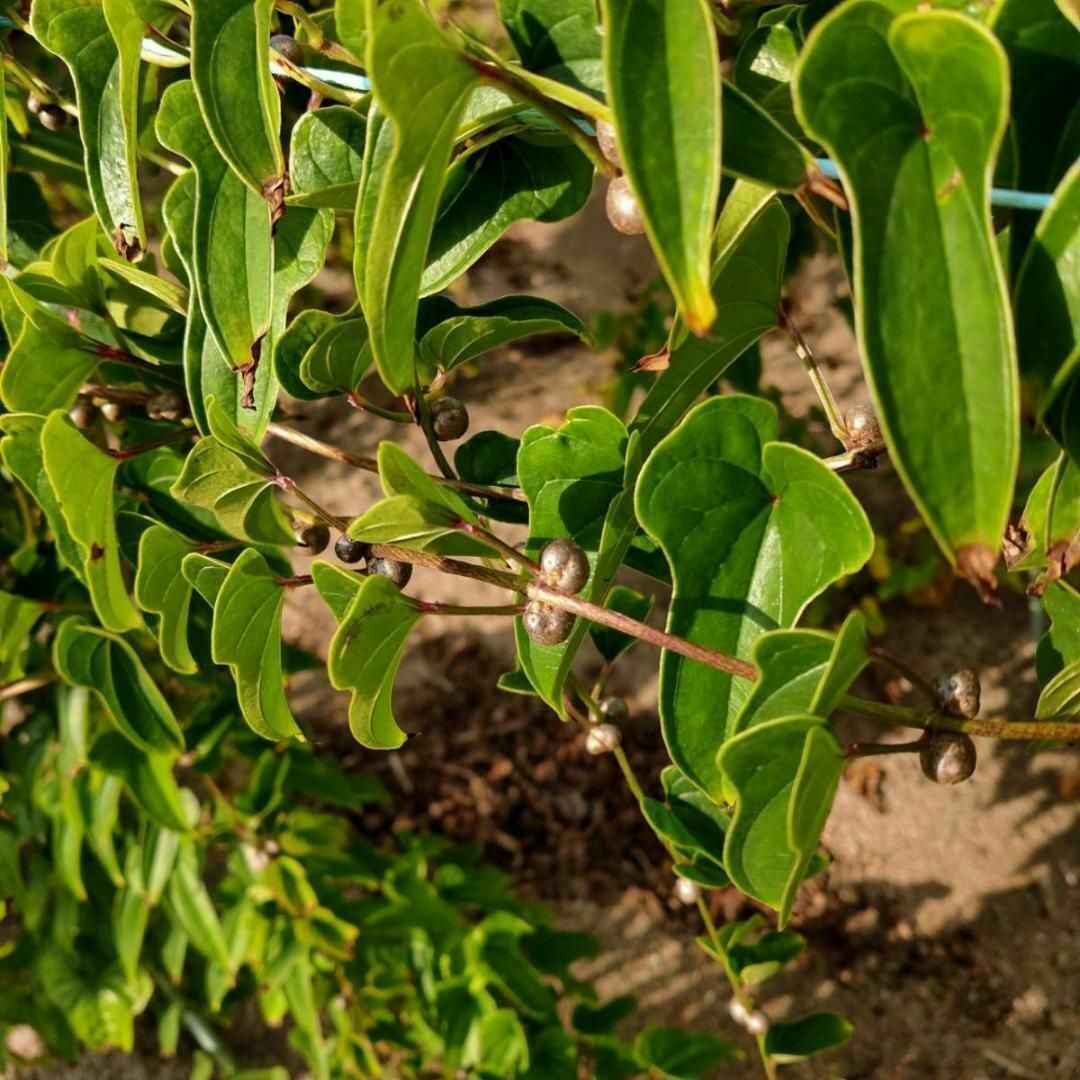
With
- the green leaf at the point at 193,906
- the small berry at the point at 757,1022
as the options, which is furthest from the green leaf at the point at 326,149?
the green leaf at the point at 193,906

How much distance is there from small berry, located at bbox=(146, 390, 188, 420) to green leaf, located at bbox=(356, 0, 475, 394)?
0.56 m

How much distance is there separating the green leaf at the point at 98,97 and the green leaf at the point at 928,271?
57 centimetres

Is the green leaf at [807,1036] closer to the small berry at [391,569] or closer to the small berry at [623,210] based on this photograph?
the small berry at [391,569]

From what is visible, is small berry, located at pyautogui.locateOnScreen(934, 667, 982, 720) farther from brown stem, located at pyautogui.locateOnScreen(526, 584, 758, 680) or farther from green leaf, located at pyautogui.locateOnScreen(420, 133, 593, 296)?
green leaf, located at pyautogui.locateOnScreen(420, 133, 593, 296)

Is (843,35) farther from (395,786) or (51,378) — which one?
(395,786)

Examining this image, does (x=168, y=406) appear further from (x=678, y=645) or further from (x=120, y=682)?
(x=678, y=645)

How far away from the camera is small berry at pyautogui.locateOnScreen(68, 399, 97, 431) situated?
116cm

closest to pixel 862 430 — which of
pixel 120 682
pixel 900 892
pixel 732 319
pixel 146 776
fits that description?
pixel 732 319

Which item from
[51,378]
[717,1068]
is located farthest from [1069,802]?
[51,378]

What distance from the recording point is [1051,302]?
1.65 ft

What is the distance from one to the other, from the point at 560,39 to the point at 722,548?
0.32 metres

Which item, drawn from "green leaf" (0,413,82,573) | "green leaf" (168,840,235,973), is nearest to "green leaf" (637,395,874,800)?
"green leaf" (0,413,82,573)

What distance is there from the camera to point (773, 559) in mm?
660

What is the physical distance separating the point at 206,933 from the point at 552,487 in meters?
1.19
